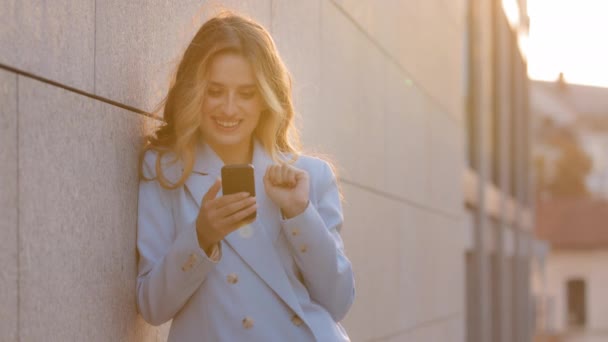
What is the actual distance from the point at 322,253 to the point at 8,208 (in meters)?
0.98

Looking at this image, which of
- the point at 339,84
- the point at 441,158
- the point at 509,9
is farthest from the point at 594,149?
the point at 339,84

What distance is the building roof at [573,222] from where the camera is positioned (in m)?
45.6

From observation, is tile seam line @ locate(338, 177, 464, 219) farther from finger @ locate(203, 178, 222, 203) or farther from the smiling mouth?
finger @ locate(203, 178, 222, 203)

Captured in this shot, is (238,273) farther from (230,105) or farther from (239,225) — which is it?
(230,105)

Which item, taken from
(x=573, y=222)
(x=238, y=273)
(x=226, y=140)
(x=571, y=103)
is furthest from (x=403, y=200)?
(x=571, y=103)

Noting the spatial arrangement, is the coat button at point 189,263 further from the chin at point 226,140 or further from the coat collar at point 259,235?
the chin at point 226,140

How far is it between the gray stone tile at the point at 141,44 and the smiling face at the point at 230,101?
245 mm

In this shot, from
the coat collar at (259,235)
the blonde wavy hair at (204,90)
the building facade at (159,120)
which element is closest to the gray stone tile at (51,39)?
the building facade at (159,120)

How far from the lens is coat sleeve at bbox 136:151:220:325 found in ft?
9.45

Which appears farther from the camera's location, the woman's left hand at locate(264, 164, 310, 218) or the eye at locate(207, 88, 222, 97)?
the eye at locate(207, 88, 222, 97)

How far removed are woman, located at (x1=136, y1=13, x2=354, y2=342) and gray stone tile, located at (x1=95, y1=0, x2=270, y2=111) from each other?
0.44 feet

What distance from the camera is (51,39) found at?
2.61 meters

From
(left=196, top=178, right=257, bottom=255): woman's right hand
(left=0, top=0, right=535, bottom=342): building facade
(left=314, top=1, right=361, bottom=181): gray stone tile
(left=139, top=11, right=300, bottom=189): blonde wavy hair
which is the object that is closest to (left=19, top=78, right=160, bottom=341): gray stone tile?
(left=0, top=0, right=535, bottom=342): building facade

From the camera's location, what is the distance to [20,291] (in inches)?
96.8
